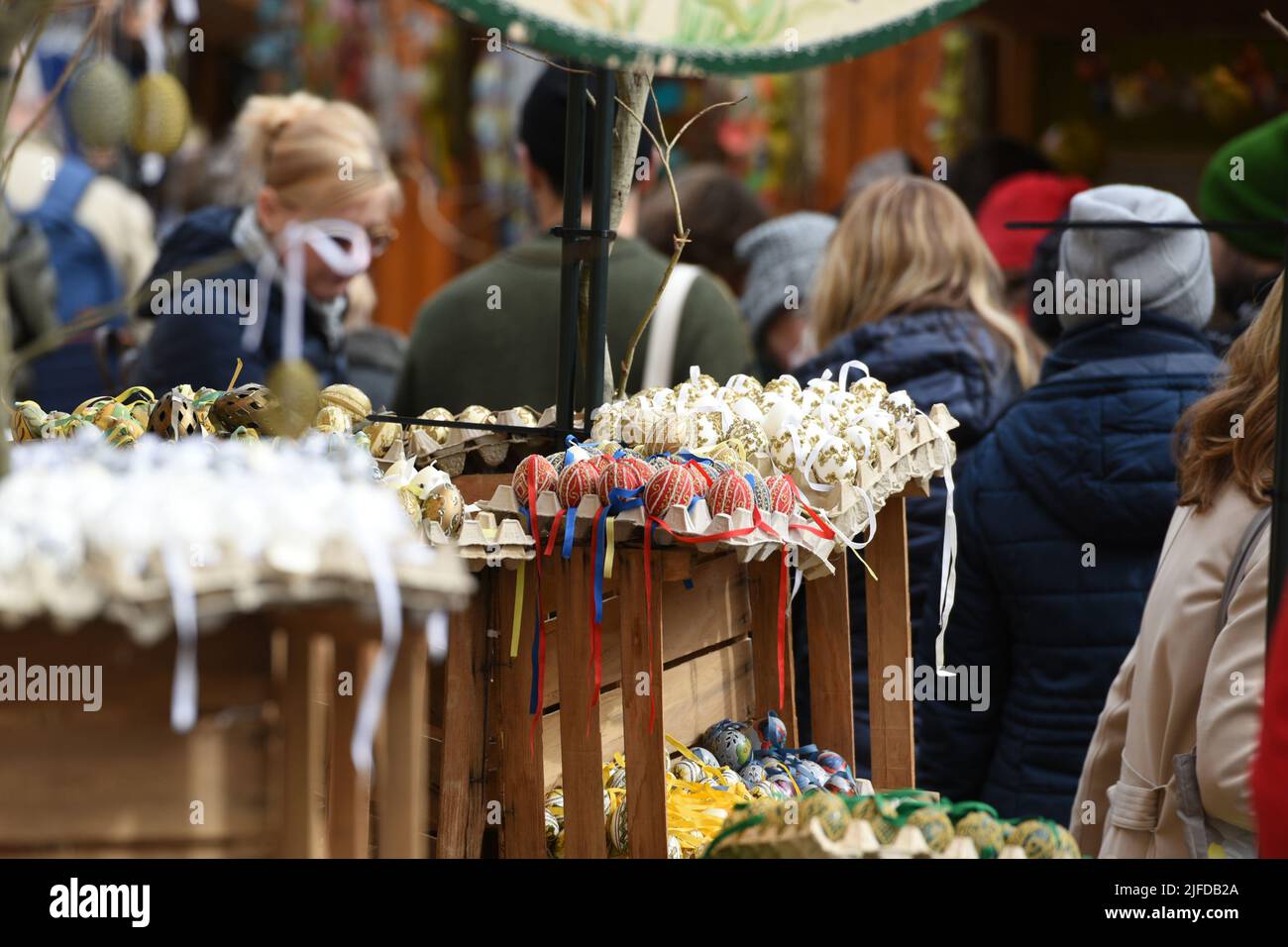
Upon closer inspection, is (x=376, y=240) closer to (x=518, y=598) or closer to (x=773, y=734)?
(x=773, y=734)

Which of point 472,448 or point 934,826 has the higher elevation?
point 472,448

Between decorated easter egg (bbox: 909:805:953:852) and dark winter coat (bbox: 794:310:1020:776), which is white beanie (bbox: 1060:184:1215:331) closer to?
dark winter coat (bbox: 794:310:1020:776)

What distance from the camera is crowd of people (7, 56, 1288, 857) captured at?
2.37 m

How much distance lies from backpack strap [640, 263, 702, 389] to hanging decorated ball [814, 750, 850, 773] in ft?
3.72

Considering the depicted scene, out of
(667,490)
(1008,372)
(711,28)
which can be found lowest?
(667,490)

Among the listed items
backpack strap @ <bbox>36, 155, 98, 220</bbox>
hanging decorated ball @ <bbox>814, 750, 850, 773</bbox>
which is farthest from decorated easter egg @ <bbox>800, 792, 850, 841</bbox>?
backpack strap @ <bbox>36, 155, 98, 220</bbox>

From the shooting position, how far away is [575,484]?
193 centimetres

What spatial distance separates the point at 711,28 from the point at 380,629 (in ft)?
2.19

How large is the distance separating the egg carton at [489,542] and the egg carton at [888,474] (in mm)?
462

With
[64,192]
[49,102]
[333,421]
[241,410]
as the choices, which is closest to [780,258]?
[64,192]

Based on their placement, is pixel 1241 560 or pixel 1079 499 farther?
pixel 1079 499

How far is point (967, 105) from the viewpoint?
259 inches
